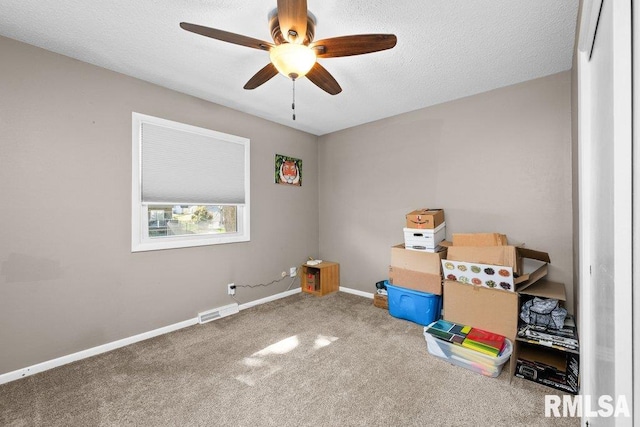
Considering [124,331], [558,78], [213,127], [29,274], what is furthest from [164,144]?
[558,78]

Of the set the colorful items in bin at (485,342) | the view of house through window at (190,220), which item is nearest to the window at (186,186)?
the view of house through window at (190,220)

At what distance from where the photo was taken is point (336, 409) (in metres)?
1.67

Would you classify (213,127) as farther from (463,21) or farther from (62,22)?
(463,21)

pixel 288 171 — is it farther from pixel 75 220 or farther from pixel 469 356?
pixel 469 356

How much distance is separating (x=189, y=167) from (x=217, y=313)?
5.47ft

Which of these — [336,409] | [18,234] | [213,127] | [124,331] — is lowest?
[336,409]

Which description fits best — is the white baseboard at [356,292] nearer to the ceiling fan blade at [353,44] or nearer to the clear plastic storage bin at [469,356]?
the clear plastic storage bin at [469,356]

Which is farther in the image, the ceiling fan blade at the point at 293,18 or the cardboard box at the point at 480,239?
the cardboard box at the point at 480,239

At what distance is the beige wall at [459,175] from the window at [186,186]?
1514 millimetres

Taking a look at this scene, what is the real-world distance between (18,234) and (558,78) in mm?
4643

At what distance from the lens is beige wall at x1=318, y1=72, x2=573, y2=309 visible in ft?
8.05

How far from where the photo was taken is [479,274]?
2391mm

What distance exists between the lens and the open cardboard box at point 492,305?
2.16 metres

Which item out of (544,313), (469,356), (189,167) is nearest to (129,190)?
(189,167)
